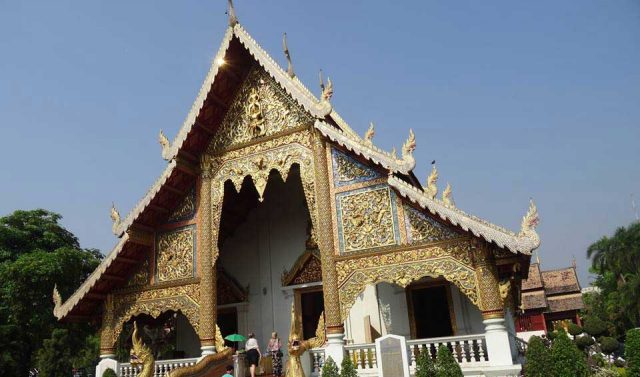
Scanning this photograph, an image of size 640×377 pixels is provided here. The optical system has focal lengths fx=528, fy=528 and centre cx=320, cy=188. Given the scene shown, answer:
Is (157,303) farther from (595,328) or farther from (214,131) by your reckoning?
(595,328)

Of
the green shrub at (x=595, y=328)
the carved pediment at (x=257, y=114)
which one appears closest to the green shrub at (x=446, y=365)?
the carved pediment at (x=257, y=114)

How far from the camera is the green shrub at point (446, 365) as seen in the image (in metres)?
7.07

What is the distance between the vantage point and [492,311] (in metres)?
7.84

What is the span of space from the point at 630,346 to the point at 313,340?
16.2ft

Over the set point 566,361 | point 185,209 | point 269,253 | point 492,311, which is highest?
point 185,209

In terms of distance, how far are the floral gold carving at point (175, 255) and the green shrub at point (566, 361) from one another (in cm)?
655

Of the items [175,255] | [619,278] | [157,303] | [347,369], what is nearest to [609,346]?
[347,369]

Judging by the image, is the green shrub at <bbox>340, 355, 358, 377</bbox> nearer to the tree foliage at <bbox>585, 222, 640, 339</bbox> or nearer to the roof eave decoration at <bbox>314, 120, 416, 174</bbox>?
the roof eave decoration at <bbox>314, 120, 416, 174</bbox>

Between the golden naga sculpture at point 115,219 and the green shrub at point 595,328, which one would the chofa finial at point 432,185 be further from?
the green shrub at point 595,328

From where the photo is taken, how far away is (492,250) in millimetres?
8117

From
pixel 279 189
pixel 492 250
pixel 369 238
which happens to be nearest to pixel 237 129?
pixel 279 189

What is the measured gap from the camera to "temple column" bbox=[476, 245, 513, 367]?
772 cm

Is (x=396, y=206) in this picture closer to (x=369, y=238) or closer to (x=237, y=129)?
(x=369, y=238)

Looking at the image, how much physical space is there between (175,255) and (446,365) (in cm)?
587
